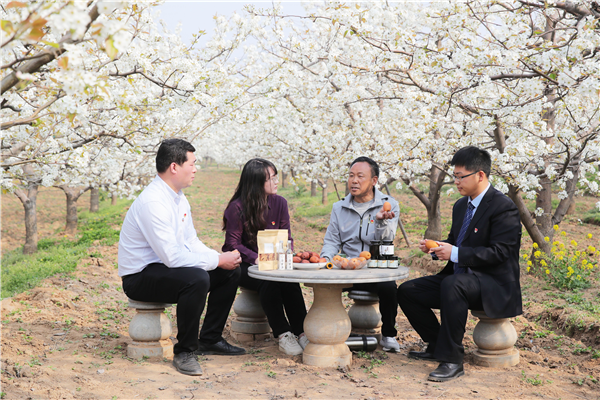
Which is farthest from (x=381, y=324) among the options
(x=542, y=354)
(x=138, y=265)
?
(x=138, y=265)

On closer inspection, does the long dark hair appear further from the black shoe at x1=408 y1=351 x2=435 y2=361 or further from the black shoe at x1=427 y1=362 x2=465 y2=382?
the black shoe at x1=427 y1=362 x2=465 y2=382

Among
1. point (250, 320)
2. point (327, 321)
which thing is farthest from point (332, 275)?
point (250, 320)

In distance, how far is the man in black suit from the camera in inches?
154

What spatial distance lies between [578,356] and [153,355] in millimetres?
3583

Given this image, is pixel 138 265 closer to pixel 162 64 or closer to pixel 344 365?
pixel 344 365

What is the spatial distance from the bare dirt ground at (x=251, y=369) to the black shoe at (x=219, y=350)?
11cm

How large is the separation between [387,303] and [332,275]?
1.10 meters

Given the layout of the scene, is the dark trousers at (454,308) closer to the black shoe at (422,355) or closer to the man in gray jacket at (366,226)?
the black shoe at (422,355)

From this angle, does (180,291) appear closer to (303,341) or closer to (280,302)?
(280,302)

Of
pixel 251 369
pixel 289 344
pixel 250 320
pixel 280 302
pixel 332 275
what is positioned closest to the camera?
pixel 332 275

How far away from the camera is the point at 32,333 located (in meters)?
4.68

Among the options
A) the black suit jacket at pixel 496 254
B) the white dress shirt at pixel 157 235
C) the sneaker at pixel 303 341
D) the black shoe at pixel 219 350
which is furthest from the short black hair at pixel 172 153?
the black suit jacket at pixel 496 254

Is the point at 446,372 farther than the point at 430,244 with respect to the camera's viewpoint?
No

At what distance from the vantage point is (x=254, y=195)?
15.9 feet
